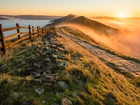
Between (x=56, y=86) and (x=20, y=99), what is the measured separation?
154cm

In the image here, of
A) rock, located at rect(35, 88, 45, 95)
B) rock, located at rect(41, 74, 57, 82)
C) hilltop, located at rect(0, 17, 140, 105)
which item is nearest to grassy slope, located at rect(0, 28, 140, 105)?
hilltop, located at rect(0, 17, 140, 105)

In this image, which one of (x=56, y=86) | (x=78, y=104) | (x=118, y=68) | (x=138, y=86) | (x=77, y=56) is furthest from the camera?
(x=118, y=68)

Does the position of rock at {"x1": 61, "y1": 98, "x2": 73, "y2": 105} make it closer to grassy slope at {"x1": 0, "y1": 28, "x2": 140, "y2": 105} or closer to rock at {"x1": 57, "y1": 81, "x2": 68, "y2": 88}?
grassy slope at {"x1": 0, "y1": 28, "x2": 140, "y2": 105}

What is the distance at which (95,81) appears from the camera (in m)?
8.46

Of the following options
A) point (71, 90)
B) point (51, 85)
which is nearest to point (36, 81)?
point (51, 85)

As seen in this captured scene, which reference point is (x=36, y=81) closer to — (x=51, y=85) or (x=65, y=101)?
(x=51, y=85)

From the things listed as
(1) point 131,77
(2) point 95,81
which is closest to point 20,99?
(2) point 95,81

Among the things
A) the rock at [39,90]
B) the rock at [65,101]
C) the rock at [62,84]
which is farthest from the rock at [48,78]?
the rock at [65,101]

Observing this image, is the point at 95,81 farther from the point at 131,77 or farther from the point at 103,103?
the point at 131,77

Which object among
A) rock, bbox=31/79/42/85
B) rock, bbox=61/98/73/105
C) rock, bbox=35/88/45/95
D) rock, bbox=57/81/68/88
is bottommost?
rock, bbox=61/98/73/105

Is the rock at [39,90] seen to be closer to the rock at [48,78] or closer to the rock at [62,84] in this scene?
the rock at [48,78]

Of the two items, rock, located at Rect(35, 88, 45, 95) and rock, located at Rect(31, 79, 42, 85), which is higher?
rock, located at Rect(31, 79, 42, 85)

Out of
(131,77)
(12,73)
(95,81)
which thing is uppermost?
Result: (12,73)

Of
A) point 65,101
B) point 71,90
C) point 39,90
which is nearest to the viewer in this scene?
point 65,101
